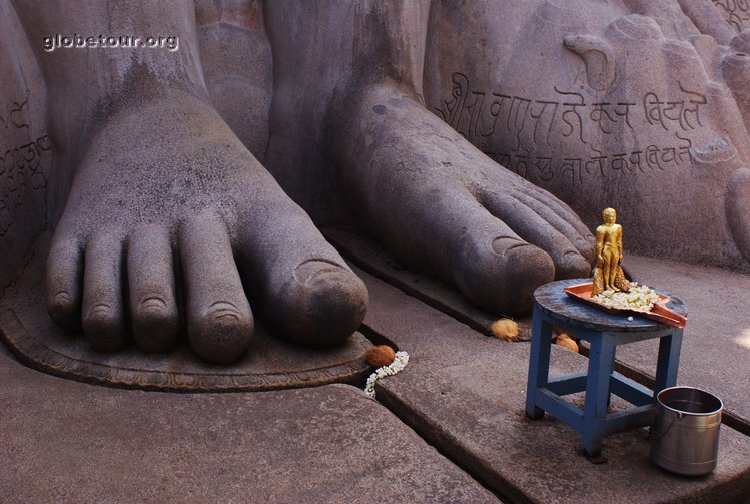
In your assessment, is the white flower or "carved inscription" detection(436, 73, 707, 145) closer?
the white flower

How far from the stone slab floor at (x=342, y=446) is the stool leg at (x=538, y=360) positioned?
23mm

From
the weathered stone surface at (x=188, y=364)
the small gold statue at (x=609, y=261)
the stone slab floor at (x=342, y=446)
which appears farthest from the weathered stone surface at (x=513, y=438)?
the small gold statue at (x=609, y=261)

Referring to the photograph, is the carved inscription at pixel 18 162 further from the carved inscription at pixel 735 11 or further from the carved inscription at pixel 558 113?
the carved inscription at pixel 735 11

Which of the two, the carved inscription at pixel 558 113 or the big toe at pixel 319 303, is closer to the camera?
the big toe at pixel 319 303

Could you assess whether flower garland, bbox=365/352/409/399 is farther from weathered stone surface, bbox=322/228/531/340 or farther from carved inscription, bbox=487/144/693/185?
carved inscription, bbox=487/144/693/185

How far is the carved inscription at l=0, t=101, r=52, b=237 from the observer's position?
181 centimetres

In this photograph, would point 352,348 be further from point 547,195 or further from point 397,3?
point 397,3

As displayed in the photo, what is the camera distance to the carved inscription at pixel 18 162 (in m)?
1.81

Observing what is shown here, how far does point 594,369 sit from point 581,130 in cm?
135

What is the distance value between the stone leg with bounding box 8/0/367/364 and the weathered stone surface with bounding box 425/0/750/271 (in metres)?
0.91

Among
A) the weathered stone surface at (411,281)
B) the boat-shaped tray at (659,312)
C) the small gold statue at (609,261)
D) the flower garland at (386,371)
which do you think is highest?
the small gold statue at (609,261)

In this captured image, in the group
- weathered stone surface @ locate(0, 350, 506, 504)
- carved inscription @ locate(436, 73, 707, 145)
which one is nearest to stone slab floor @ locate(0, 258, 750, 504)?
weathered stone surface @ locate(0, 350, 506, 504)

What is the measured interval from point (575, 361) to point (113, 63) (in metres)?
1.20

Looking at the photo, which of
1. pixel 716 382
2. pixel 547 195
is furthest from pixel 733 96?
pixel 716 382
